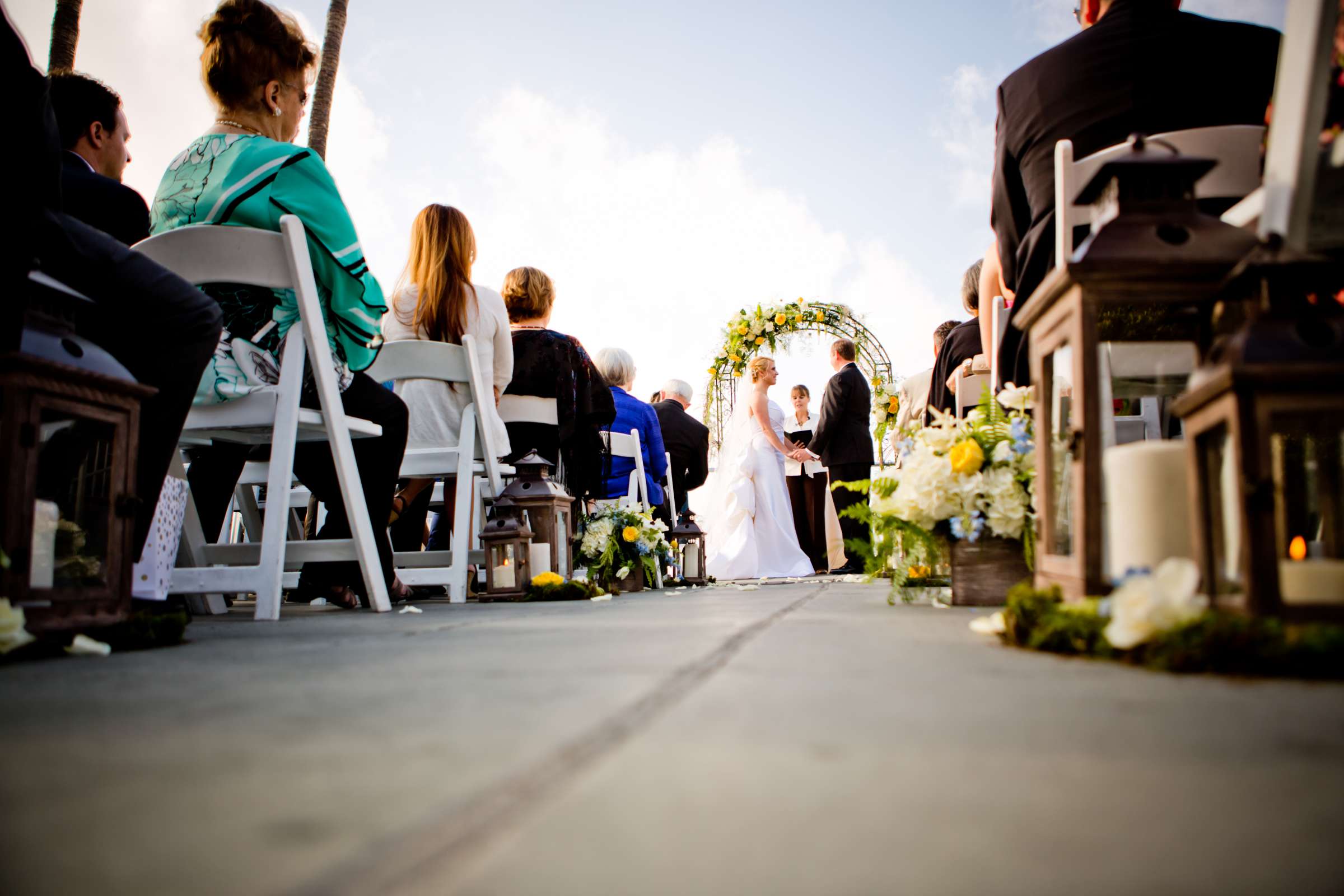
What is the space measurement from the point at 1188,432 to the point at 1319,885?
0.92m

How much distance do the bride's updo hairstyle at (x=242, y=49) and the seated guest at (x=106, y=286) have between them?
119 cm

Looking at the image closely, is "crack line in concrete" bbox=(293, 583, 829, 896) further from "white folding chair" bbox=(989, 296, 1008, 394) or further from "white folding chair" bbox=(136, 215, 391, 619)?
"white folding chair" bbox=(989, 296, 1008, 394)

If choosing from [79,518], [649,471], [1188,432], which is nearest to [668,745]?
[1188,432]

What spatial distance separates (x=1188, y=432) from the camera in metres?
1.25

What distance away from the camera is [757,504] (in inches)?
333

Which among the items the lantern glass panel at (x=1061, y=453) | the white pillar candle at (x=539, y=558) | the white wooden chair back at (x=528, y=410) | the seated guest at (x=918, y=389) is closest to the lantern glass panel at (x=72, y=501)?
the lantern glass panel at (x=1061, y=453)

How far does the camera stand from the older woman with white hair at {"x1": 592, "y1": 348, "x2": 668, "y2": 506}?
5883 millimetres

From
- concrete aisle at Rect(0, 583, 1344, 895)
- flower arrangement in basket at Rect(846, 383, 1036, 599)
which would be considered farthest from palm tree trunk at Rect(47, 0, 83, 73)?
concrete aisle at Rect(0, 583, 1344, 895)

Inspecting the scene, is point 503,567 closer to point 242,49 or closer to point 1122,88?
point 242,49

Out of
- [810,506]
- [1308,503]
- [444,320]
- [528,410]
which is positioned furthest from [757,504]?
[1308,503]

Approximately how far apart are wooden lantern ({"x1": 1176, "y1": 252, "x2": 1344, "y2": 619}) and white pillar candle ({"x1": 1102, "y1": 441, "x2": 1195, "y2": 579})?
0.26 feet

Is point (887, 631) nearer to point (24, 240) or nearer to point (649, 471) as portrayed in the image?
point (24, 240)

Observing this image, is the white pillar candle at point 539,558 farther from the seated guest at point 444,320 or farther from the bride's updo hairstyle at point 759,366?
the bride's updo hairstyle at point 759,366

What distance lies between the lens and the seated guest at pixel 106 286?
4.90ft
